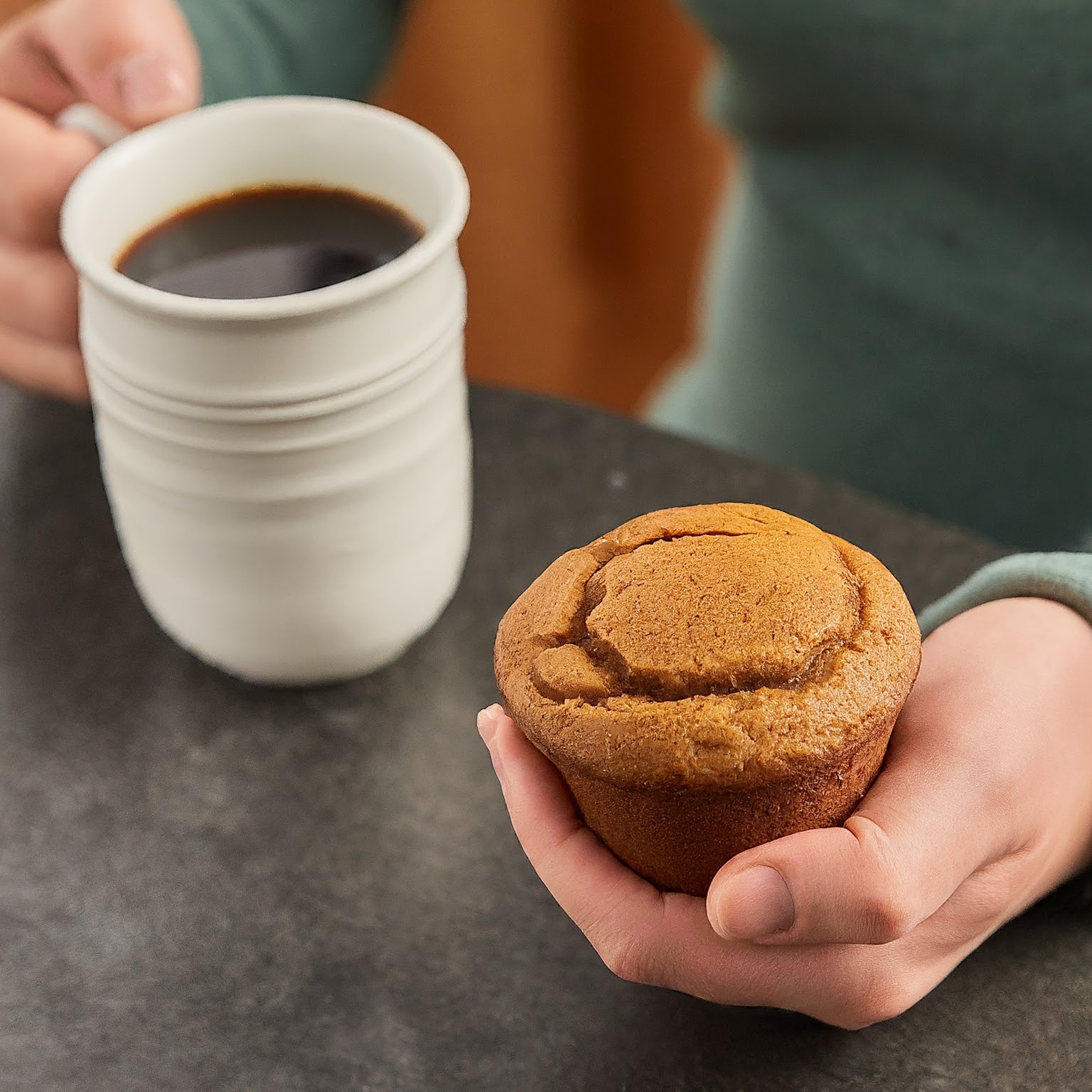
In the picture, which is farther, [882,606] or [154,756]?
[154,756]

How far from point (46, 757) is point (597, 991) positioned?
0.38 meters

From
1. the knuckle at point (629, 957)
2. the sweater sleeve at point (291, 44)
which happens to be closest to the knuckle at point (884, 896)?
the knuckle at point (629, 957)

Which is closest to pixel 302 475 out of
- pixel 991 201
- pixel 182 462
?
pixel 182 462

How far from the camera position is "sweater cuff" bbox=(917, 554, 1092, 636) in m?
0.65

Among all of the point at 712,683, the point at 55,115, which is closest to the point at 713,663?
the point at 712,683

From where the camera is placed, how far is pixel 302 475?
707 mm

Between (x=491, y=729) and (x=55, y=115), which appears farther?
(x=55, y=115)

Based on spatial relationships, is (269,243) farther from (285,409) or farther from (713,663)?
(713,663)

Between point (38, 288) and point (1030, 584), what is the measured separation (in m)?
0.73

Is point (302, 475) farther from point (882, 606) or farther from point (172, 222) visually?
point (882, 606)

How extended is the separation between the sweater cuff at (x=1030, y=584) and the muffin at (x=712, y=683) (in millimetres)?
134

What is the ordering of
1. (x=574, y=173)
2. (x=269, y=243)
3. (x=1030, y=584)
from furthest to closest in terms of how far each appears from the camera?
(x=574, y=173) < (x=269, y=243) < (x=1030, y=584)

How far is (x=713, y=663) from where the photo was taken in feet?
1.67

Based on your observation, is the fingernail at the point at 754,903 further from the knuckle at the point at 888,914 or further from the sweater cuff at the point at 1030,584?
the sweater cuff at the point at 1030,584
